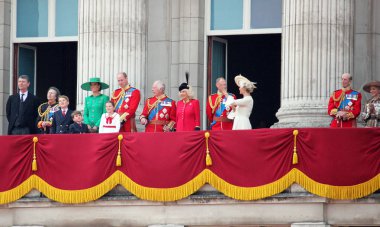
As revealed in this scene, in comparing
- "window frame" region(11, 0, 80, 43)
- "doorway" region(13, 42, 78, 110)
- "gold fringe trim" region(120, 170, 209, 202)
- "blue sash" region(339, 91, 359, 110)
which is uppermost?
"window frame" region(11, 0, 80, 43)

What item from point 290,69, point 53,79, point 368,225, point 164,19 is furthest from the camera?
point 53,79

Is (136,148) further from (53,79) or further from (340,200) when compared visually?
(53,79)

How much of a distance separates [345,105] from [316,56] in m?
2.07

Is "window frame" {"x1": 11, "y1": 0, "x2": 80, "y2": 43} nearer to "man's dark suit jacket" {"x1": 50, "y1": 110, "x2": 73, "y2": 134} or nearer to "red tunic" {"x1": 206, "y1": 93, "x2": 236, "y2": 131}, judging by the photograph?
"man's dark suit jacket" {"x1": 50, "y1": 110, "x2": 73, "y2": 134}

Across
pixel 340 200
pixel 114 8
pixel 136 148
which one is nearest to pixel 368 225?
pixel 340 200

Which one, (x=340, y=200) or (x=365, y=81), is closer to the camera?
(x=340, y=200)

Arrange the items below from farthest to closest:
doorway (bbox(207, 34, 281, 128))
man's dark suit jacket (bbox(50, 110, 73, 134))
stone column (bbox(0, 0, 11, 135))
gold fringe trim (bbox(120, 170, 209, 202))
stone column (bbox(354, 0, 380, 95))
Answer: doorway (bbox(207, 34, 281, 128))
stone column (bbox(0, 0, 11, 135))
stone column (bbox(354, 0, 380, 95))
man's dark suit jacket (bbox(50, 110, 73, 134))
gold fringe trim (bbox(120, 170, 209, 202))

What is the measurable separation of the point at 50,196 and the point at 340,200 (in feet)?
22.8

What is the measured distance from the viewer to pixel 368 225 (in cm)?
3938

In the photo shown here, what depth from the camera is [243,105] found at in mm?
41188

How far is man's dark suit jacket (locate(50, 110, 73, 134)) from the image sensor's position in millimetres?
42969

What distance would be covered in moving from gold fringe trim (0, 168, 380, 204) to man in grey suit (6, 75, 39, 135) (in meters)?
2.90

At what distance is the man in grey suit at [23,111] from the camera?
44500 mm

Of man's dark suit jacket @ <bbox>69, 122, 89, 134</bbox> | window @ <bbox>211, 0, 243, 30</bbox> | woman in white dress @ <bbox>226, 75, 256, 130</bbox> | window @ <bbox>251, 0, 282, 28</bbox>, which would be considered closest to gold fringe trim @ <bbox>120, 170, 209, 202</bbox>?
woman in white dress @ <bbox>226, 75, 256, 130</bbox>
